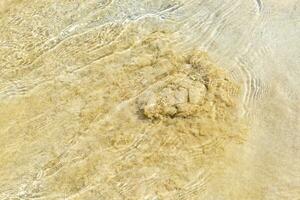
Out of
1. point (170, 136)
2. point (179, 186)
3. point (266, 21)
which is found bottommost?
point (179, 186)

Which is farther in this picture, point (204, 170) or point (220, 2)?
point (220, 2)

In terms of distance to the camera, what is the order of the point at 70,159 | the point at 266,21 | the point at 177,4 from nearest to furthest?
the point at 70,159
the point at 266,21
the point at 177,4


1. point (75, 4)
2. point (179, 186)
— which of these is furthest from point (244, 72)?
point (75, 4)

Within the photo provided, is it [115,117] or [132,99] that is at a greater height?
[132,99]

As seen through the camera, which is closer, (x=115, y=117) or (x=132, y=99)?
(x=115, y=117)

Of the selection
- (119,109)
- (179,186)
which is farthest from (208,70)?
(179,186)

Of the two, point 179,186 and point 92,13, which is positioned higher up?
point 92,13

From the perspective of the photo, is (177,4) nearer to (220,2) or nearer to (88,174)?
(220,2)

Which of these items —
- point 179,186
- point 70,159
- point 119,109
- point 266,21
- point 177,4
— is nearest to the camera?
point 179,186
